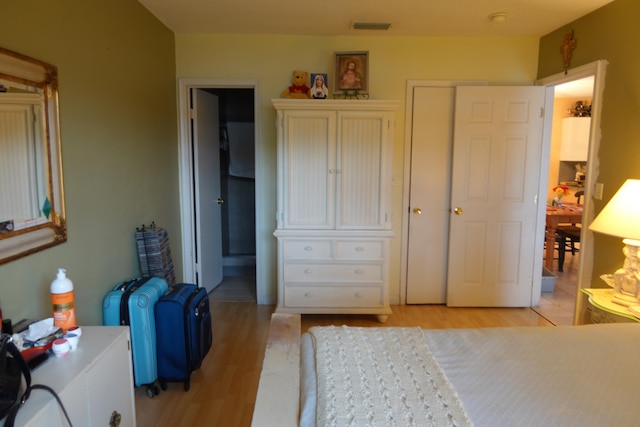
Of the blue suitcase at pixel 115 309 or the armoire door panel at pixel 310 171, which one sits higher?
the armoire door panel at pixel 310 171

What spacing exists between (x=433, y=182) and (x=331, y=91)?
3.90ft

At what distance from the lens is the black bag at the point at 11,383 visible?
1.10 meters

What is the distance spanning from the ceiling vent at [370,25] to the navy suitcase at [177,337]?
2328 millimetres

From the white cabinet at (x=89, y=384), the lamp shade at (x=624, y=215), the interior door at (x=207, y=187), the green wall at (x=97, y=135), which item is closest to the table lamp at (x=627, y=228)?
the lamp shade at (x=624, y=215)

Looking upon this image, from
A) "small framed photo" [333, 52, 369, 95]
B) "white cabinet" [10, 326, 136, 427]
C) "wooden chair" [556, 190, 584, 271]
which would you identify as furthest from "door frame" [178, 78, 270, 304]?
"wooden chair" [556, 190, 584, 271]

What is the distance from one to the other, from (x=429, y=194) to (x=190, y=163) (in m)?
2.12

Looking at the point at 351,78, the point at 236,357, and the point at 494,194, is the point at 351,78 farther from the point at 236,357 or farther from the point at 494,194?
the point at 236,357

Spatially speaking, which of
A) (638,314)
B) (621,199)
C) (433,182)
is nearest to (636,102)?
(621,199)

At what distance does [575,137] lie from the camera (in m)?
5.62

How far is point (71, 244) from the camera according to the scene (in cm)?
200

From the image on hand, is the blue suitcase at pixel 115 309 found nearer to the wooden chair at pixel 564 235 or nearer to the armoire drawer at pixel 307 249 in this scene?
the armoire drawer at pixel 307 249

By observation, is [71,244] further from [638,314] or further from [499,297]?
[499,297]

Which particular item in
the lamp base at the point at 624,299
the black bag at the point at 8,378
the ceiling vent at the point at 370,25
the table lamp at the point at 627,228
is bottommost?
the lamp base at the point at 624,299

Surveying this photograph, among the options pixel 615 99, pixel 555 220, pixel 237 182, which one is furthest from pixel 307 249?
pixel 555 220
